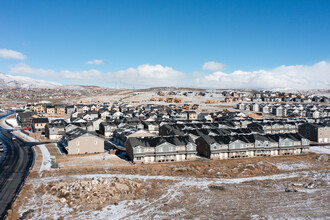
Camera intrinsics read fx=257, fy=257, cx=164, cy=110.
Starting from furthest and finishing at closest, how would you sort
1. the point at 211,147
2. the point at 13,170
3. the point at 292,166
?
the point at 211,147 → the point at 292,166 → the point at 13,170

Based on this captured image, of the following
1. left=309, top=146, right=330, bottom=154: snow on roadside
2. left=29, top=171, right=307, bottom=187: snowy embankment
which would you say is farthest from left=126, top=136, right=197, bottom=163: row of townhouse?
A: left=309, top=146, right=330, bottom=154: snow on roadside

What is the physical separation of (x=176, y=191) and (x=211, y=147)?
21.2m

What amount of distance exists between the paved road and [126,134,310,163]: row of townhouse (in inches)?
823

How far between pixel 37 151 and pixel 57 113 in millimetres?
95317

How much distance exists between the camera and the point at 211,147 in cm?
5828

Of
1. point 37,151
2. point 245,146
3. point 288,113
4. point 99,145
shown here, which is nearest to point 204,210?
point 245,146

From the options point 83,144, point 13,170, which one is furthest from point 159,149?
point 13,170

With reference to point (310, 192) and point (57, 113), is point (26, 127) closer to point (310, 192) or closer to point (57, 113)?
point (57, 113)

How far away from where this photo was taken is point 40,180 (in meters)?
42.5

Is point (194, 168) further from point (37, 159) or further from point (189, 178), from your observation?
point (37, 159)

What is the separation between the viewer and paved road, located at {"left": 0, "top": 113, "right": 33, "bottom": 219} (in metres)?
35.1

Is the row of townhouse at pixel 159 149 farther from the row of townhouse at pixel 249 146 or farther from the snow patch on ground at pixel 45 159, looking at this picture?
the snow patch on ground at pixel 45 159

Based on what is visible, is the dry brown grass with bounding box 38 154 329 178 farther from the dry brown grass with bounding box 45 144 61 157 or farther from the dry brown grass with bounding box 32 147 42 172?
the dry brown grass with bounding box 45 144 61 157

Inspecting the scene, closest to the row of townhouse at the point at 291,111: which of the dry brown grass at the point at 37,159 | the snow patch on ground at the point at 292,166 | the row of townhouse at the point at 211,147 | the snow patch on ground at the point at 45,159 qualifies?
the row of townhouse at the point at 211,147
